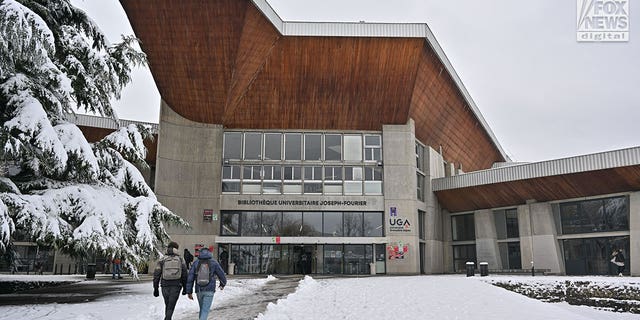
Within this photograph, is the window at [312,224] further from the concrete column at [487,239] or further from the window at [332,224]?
the concrete column at [487,239]

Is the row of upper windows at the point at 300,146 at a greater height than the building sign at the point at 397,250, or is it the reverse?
the row of upper windows at the point at 300,146

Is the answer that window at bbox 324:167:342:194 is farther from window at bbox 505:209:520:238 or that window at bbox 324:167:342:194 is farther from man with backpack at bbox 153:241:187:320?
man with backpack at bbox 153:241:187:320

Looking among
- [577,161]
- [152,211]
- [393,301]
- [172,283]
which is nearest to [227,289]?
[152,211]

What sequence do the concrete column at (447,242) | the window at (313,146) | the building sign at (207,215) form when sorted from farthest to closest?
the concrete column at (447,242)
the window at (313,146)
the building sign at (207,215)

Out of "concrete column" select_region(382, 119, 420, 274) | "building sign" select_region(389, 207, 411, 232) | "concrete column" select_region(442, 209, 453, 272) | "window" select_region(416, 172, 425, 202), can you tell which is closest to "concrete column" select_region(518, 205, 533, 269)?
"concrete column" select_region(442, 209, 453, 272)

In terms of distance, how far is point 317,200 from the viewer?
35688mm

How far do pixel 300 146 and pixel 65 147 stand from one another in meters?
23.9

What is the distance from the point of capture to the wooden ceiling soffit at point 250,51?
98.3ft

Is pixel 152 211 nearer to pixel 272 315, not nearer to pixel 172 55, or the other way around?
pixel 272 315

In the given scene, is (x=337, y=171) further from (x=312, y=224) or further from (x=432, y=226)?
(x=432, y=226)

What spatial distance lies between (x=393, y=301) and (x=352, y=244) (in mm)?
20640

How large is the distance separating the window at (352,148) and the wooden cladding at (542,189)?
732 centimetres

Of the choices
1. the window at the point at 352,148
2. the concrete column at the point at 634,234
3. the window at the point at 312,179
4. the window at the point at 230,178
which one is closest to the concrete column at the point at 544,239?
the concrete column at the point at 634,234

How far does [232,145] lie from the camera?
3644 cm
